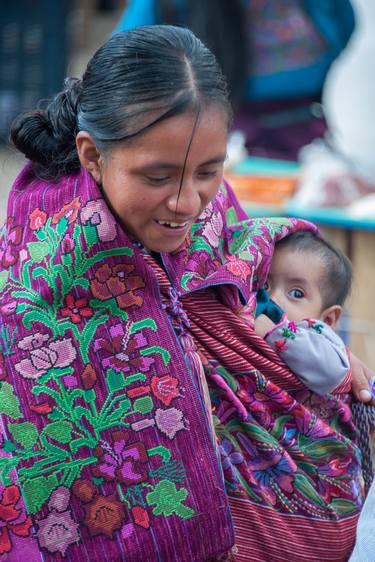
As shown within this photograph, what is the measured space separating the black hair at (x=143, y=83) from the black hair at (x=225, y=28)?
3062 mm

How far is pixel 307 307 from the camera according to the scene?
2062mm

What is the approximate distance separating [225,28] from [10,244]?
10.9 ft

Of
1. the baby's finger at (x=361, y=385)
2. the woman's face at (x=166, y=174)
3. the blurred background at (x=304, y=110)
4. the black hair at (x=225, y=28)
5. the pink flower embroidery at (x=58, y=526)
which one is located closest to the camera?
the woman's face at (x=166, y=174)

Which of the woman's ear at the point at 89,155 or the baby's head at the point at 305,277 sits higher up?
the woman's ear at the point at 89,155

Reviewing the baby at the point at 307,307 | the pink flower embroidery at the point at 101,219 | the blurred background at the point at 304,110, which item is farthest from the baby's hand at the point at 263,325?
the blurred background at the point at 304,110

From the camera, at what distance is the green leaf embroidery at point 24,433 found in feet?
5.40

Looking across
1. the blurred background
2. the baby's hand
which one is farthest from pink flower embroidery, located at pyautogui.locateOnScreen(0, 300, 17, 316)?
the blurred background

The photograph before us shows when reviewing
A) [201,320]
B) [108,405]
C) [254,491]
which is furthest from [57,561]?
[201,320]

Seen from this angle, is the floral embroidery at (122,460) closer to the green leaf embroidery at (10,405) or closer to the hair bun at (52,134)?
the green leaf embroidery at (10,405)

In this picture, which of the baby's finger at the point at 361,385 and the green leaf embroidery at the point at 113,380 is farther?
the baby's finger at the point at 361,385

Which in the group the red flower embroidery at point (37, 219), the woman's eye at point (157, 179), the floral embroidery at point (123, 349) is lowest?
the floral embroidery at point (123, 349)

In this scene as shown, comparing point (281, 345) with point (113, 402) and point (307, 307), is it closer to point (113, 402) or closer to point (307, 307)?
point (307, 307)

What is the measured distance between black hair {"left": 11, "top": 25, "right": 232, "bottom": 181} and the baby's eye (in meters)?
0.56

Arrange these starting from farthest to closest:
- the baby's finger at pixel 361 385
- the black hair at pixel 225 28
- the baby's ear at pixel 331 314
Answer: the black hair at pixel 225 28
the baby's ear at pixel 331 314
the baby's finger at pixel 361 385
